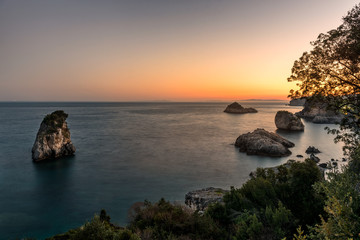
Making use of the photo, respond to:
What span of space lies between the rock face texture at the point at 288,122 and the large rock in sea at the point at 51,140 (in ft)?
237

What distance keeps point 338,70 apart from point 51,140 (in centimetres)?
4739

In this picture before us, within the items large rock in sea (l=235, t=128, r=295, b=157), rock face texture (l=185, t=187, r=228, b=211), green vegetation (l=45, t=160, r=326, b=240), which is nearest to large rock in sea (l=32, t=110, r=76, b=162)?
rock face texture (l=185, t=187, r=228, b=211)

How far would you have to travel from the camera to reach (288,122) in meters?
80.3

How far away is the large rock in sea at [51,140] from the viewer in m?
42.0

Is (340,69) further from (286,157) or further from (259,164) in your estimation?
(286,157)

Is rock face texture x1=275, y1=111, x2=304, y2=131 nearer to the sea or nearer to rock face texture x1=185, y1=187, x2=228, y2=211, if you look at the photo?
the sea

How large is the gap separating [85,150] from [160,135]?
27.9m

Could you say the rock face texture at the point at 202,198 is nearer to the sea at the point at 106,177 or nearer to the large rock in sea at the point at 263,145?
the sea at the point at 106,177

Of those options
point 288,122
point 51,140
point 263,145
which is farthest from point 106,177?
point 288,122

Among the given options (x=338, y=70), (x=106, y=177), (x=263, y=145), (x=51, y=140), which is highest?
(x=338, y=70)

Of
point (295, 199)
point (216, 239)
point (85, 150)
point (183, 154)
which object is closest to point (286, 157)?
point (183, 154)

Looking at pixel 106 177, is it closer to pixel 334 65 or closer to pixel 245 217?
pixel 245 217

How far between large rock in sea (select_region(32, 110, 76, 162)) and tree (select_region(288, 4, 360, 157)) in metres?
44.1

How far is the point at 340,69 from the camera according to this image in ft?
45.4
